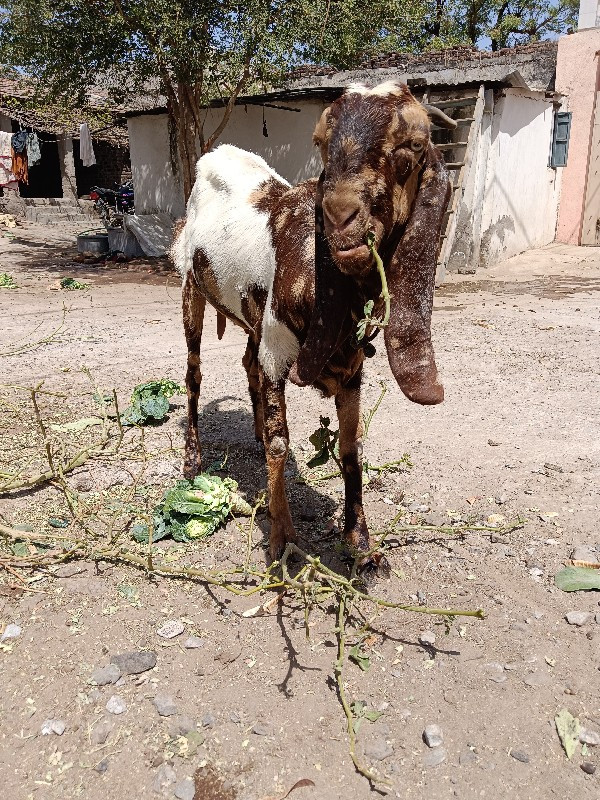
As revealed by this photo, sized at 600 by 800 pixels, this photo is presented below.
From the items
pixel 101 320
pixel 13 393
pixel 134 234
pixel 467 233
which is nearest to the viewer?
pixel 13 393

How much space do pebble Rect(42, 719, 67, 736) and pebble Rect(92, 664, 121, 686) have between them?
0.65 feet

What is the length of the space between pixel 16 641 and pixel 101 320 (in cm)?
635

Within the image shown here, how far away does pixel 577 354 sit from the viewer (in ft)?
20.8

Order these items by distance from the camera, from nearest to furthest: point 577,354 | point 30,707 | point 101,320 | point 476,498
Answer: point 30,707 → point 476,498 → point 577,354 → point 101,320

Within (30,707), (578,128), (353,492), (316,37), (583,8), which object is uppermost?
(583,8)

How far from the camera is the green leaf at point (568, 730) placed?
6.82 ft

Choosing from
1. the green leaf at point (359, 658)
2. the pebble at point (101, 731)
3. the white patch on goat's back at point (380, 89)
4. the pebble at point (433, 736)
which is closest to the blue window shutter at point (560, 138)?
Answer: the white patch on goat's back at point (380, 89)

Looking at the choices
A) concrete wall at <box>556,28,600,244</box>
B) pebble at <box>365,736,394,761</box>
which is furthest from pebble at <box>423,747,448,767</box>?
concrete wall at <box>556,28,600,244</box>

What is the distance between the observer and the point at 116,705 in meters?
2.27

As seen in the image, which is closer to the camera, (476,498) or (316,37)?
(476,498)

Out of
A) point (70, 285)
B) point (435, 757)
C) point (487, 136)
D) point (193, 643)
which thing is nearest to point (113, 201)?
point (70, 285)

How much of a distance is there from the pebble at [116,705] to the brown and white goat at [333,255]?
1000 millimetres

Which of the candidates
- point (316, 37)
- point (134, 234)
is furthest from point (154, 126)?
point (316, 37)

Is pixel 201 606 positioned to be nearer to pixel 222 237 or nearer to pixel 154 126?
pixel 222 237
